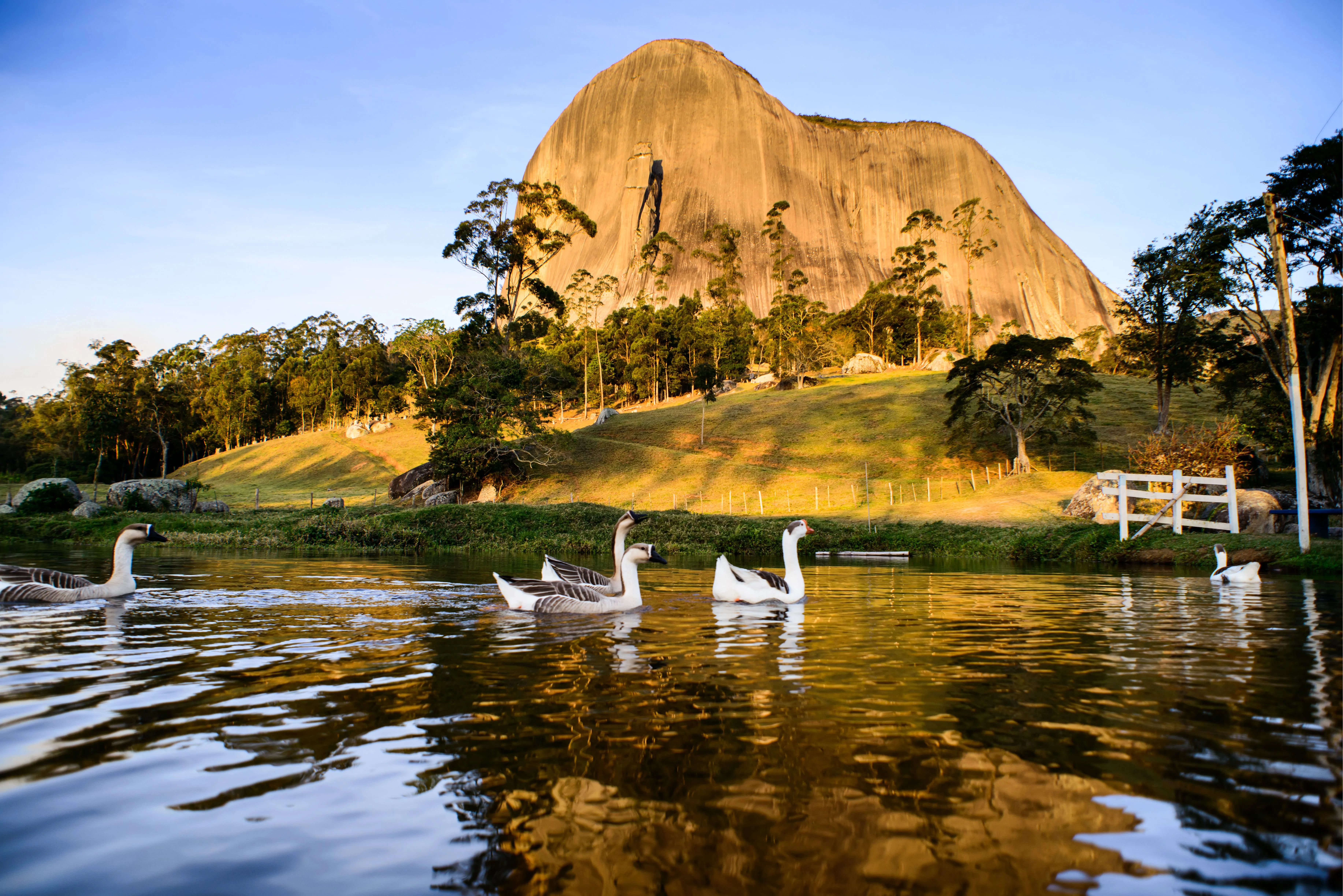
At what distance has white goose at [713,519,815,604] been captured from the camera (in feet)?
52.9

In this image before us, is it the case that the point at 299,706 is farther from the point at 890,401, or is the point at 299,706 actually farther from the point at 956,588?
the point at 890,401

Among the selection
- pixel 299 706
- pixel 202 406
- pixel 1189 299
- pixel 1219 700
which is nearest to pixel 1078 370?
pixel 1189 299

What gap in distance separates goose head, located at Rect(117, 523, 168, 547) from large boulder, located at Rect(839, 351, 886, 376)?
116608 millimetres

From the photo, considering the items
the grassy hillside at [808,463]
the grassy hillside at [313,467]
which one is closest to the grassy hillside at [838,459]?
the grassy hillside at [808,463]

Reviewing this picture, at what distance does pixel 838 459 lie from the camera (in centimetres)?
7650

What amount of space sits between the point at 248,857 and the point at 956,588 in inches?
770

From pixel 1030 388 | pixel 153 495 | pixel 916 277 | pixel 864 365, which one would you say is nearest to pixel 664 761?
pixel 153 495

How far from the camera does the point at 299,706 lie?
24.3 ft

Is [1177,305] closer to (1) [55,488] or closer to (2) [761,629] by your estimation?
(2) [761,629]

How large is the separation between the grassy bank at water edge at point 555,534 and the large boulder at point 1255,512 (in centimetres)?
383

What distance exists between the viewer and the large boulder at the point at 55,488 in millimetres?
49688

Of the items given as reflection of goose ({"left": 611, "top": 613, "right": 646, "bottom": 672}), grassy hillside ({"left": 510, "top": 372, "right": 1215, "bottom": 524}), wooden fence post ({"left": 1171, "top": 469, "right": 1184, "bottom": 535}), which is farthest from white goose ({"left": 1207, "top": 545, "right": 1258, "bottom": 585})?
grassy hillside ({"left": 510, "top": 372, "right": 1215, "bottom": 524})

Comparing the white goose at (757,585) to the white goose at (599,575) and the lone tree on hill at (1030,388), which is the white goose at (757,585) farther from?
the lone tree on hill at (1030,388)

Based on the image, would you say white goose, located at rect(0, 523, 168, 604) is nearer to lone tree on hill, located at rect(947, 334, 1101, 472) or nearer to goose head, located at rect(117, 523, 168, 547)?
goose head, located at rect(117, 523, 168, 547)
